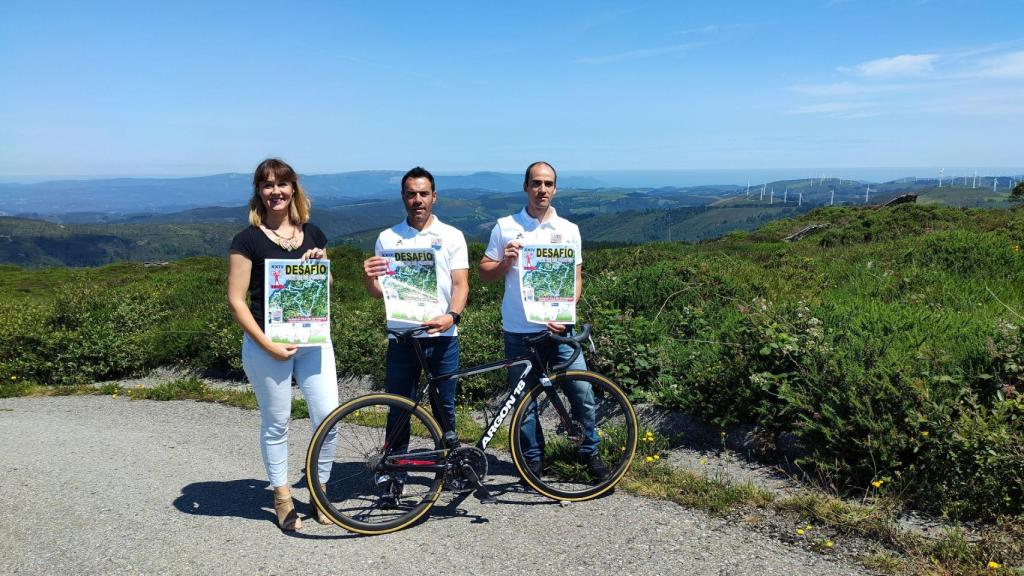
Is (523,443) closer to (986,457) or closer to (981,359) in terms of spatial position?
A: (986,457)

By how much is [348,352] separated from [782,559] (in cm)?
739

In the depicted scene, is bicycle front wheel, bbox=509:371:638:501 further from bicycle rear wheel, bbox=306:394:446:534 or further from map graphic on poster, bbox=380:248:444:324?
map graphic on poster, bbox=380:248:444:324

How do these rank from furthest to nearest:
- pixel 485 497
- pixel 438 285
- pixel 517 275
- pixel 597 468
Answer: pixel 597 468 → pixel 485 497 → pixel 517 275 → pixel 438 285

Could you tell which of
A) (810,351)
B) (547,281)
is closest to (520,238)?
(547,281)

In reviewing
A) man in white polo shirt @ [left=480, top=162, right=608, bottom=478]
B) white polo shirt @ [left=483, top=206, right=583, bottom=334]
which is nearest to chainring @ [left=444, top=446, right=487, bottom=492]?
man in white polo shirt @ [left=480, top=162, right=608, bottom=478]

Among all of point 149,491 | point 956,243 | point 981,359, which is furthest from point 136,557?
point 956,243

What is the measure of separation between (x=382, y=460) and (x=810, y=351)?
4.03 meters

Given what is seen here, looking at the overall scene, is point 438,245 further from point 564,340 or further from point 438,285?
point 564,340

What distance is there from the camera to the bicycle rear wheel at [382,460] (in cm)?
466

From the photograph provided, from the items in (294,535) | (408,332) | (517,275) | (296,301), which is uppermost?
(517,275)

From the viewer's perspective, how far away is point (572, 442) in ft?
18.2

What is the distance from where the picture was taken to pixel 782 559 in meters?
4.18

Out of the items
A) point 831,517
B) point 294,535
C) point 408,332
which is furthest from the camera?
point 408,332

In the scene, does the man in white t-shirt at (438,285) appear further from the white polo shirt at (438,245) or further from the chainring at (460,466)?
the chainring at (460,466)
